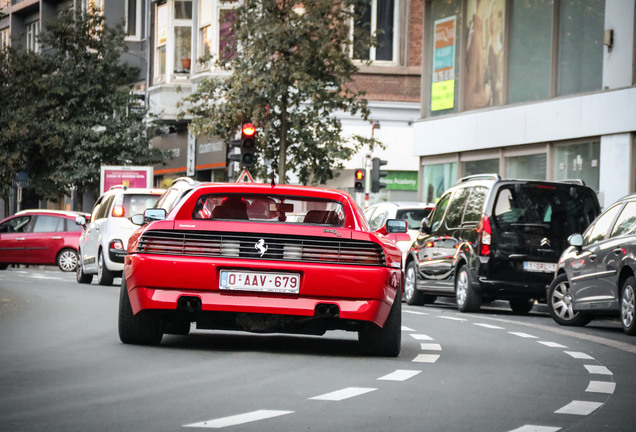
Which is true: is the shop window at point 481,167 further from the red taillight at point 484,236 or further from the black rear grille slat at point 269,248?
the black rear grille slat at point 269,248

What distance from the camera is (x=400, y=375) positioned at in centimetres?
1070

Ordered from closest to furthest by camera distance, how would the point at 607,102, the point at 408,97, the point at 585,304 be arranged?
1. the point at 585,304
2. the point at 607,102
3. the point at 408,97

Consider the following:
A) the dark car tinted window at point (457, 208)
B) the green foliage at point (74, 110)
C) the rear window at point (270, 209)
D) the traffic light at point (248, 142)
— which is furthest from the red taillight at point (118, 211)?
the green foliage at point (74, 110)

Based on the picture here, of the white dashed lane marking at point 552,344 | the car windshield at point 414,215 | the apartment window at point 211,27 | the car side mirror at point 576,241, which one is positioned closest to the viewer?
the white dashed lane marking at point 552,344

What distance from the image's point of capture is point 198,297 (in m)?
11.3

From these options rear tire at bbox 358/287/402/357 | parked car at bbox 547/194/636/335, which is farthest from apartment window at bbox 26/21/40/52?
rear tire at bbox 358/287/402/357

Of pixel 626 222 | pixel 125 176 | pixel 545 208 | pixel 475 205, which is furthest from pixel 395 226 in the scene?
pixel 125 176

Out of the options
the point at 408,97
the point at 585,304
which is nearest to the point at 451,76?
the point at 408,97

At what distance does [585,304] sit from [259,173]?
18.4 meters

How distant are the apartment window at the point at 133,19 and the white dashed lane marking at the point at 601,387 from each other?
142 ft

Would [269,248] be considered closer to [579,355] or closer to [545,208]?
[579,355]

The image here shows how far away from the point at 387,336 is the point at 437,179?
25.1 meters

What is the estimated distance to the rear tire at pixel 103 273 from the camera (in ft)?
86.2

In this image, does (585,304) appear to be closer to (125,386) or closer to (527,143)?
(125,386)
